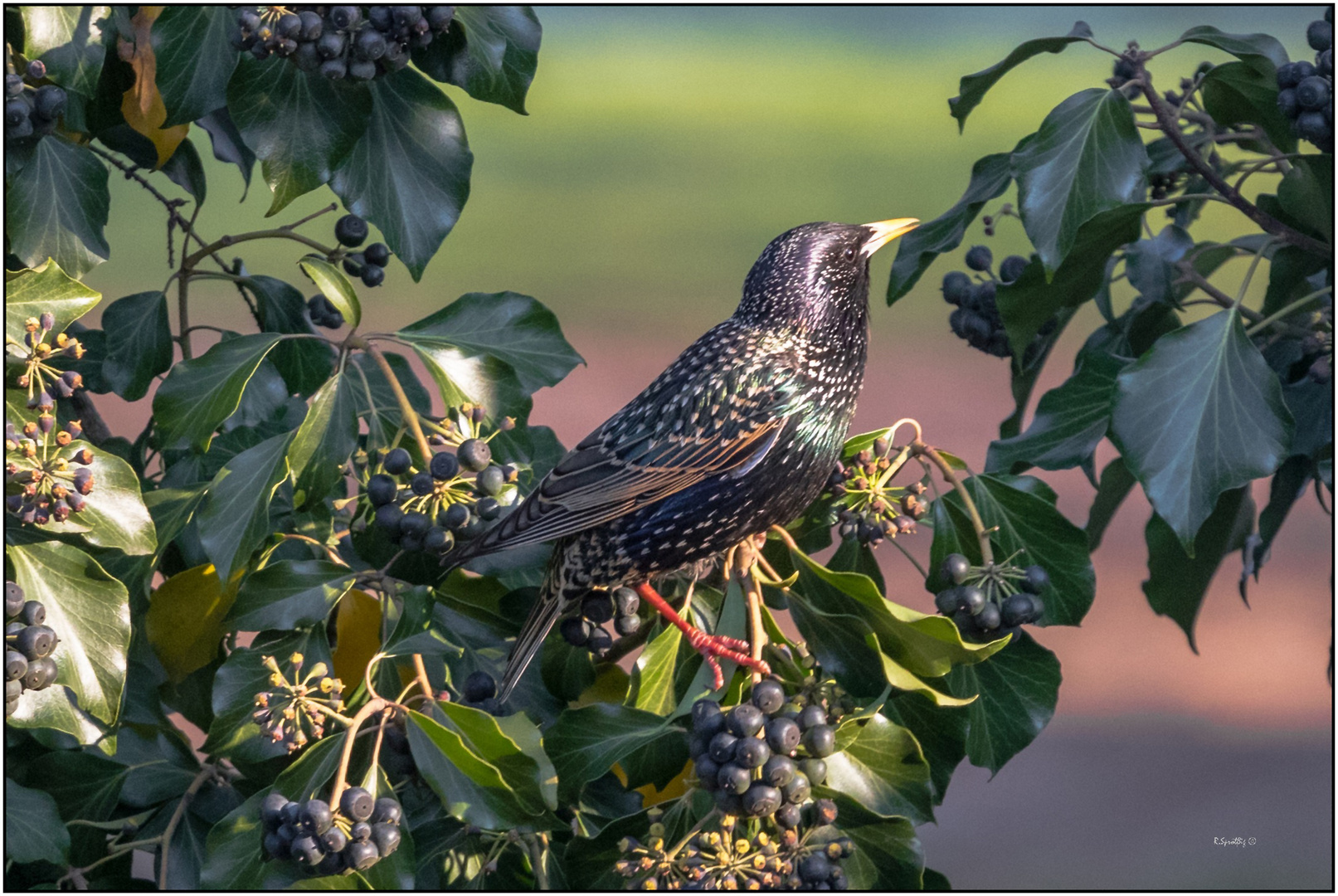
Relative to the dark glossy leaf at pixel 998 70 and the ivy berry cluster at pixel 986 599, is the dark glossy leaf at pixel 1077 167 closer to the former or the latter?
the dark glossy leaf at pixel 998 70

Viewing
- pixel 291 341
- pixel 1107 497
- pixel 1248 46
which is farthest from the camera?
pixel 1107 497

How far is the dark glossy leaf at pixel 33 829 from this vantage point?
3.84 ft

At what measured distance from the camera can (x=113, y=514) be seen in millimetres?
1151

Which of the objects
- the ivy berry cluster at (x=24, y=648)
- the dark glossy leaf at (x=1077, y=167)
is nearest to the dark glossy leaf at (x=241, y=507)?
the ivy berry cluster at (x=24, y=648)

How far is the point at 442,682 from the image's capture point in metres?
1.23

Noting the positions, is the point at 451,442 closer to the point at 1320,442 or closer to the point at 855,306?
the point at 855,306

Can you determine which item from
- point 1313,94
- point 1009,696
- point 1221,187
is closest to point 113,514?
point 1009,696

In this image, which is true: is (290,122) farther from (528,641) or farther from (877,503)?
(877,503)

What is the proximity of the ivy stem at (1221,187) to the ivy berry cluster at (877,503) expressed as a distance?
446 mm

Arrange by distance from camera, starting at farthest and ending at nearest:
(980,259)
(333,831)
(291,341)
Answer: (980,259) < (291,341) < (333,831)

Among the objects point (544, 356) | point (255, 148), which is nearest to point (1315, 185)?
point (544, 356)

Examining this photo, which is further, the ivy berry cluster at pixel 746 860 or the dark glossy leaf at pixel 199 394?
the dark glossy leaf at pixel 199 394

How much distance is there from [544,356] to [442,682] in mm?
339

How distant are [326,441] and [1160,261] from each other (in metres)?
0.98
